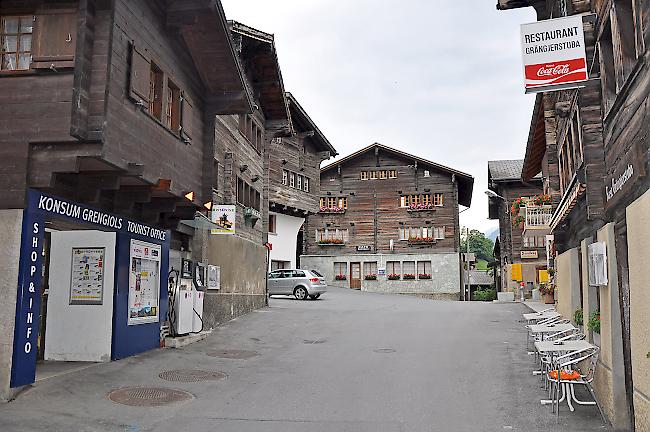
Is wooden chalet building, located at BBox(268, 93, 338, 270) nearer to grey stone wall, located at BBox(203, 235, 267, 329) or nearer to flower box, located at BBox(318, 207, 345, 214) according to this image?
flower box, located at BBox(318, 207, 345, 214)

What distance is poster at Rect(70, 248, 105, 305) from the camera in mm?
12320

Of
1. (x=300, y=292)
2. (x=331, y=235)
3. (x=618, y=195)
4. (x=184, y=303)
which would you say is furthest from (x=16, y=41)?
(x=331, y=235)

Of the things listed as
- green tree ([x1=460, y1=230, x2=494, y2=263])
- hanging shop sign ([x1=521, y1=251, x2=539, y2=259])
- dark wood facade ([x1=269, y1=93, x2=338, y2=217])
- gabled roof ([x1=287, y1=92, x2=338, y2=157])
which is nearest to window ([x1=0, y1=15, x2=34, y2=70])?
gabled roof ([x1=287, y1=92, x2=338, y2=157])

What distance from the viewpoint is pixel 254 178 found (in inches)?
974

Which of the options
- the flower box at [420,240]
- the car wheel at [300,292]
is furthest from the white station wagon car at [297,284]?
the flower box at [420,240]

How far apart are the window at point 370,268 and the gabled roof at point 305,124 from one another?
9.76 metres

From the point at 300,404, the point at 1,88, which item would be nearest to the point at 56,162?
the point at 1,88

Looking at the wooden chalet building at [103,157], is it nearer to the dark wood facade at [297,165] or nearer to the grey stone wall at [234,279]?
the grey stone wall at [234,279]

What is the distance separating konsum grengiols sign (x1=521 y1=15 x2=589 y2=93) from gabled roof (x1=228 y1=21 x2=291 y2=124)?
14.0 m

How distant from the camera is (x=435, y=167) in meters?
Result: 47.7

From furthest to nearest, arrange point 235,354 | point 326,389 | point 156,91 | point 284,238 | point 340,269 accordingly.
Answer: point 340,269 < point 284,238 < point 235,354 < point 156,91 < point 326,389

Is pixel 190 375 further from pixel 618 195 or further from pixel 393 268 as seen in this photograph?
pixel 393 268

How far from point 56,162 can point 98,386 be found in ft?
11.7

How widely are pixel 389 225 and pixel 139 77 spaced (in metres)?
38.1
